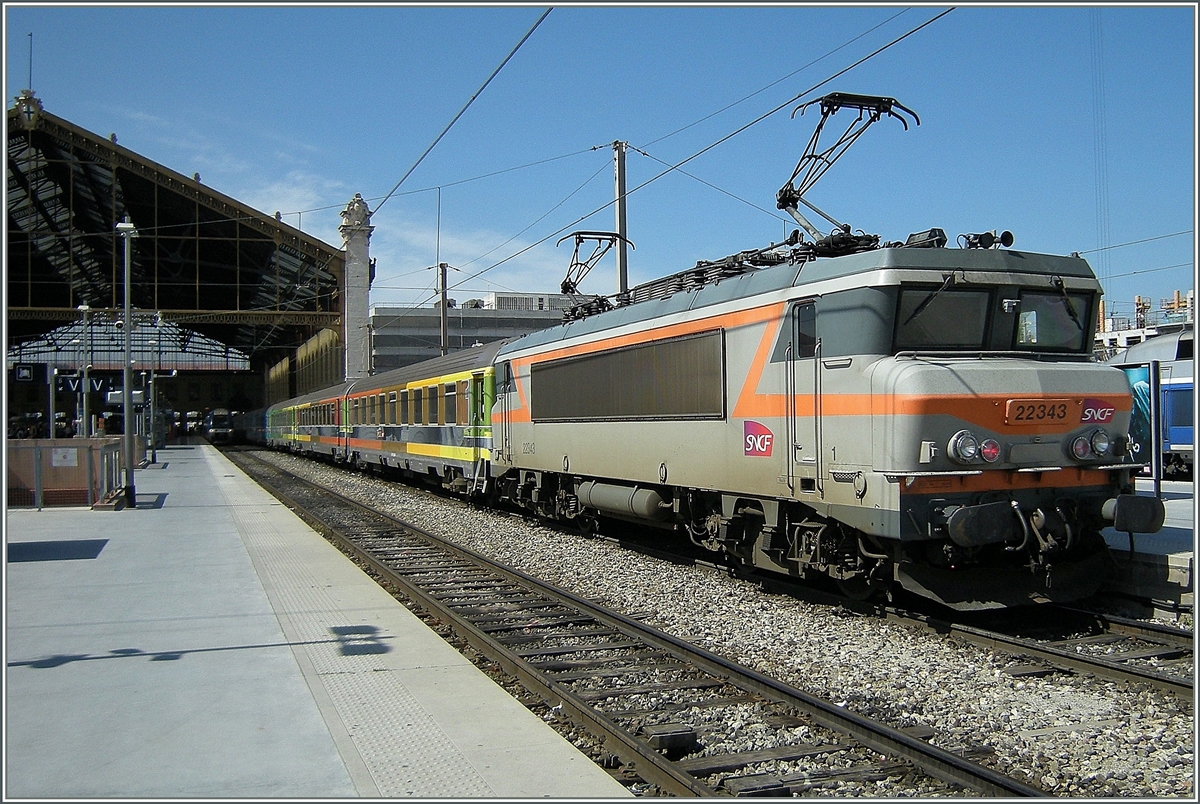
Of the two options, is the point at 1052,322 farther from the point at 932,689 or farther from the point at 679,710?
the point at 679,710

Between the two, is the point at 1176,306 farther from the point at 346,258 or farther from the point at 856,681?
the point at 856,681

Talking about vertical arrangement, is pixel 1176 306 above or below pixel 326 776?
above

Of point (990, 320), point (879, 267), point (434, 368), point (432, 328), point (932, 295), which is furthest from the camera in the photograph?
point (432, 328)

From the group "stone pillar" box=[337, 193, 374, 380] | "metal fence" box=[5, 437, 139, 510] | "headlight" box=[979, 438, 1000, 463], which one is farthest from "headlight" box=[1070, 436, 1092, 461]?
"stone pillar" box=[337, 193, 374, 380]

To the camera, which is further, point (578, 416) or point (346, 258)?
point (346, 258)

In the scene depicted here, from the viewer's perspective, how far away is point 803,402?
29.1 feet

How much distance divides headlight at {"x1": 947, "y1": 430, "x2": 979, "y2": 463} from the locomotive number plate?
0.43 meters

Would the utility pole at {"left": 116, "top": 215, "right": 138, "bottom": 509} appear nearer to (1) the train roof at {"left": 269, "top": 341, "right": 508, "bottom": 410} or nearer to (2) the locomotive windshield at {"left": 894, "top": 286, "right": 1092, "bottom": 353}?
(1) the train roof at {"left": 269, "top": 341, "right": 508, "bottom": 410}

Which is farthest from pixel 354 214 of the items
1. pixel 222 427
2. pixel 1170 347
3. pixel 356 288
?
pixel 222 427

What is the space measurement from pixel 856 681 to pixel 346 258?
43.0 m

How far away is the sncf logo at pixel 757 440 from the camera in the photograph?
934 centimetres

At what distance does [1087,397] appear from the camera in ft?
27.0

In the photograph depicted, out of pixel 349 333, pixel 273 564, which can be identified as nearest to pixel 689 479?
pixel 273 564

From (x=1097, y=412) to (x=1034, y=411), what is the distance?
2.61 ft
